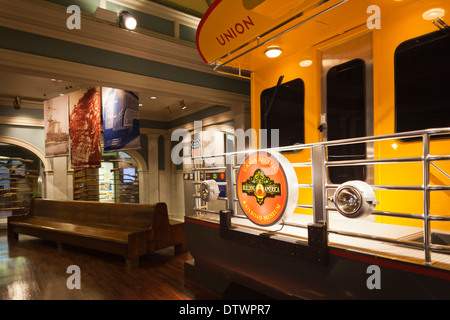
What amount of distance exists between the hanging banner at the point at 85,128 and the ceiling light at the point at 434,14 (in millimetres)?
6189

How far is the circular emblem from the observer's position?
2344mm

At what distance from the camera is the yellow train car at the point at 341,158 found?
1850mm

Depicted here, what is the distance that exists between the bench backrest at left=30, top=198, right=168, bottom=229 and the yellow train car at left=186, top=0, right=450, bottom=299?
7.29ft

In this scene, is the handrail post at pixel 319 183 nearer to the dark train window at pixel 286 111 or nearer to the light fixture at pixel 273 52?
the dark train window at pixel 286 111

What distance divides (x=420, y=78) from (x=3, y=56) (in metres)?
5.26

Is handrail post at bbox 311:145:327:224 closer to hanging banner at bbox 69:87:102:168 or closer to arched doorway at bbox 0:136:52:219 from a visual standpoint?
hanging banner at bbox 69:87:102:168

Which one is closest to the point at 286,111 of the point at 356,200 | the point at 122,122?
the point at 356,200

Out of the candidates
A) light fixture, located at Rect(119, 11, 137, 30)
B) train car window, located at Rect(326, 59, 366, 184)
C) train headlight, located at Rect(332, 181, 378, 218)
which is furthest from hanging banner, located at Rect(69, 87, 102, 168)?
train headlight, located at Rect(332, 181, 378, 218)

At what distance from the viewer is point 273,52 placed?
3.50m

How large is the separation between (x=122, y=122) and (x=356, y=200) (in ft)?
18.3

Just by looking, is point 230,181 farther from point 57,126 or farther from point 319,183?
point 57,126
